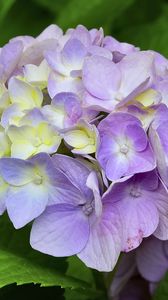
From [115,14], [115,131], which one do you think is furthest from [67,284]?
[115,14]

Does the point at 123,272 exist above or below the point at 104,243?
below

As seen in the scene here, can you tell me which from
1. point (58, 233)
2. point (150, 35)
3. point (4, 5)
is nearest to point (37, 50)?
point (58, 233)

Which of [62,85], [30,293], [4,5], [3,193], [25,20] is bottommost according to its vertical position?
[25,20]

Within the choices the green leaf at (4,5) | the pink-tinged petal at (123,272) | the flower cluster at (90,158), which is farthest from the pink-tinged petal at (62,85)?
the green leaf at (4,5)

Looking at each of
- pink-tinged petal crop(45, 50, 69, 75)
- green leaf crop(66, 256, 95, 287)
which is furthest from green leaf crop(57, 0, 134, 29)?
pink-tinged petal crop(45, 50, 69, 75)

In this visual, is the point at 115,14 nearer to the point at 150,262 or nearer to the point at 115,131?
the point at 150,262

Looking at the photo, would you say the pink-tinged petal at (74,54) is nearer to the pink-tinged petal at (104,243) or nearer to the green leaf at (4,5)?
the pink-tinged petal at (104,243)

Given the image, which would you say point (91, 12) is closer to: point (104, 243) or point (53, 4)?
point (53, 4)
